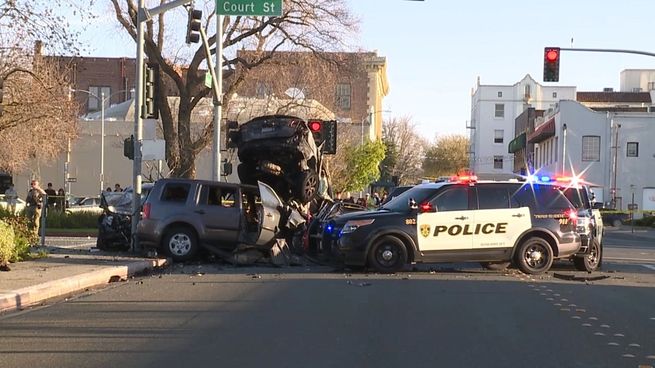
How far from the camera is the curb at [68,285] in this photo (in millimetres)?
10445

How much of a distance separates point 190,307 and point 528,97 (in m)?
89.8

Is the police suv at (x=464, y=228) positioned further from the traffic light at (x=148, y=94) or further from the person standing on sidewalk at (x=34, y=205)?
the person standing on sidewalk at (x=34, y=205)

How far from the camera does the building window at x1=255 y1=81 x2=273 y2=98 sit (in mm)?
31703

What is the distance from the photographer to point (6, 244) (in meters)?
13.4

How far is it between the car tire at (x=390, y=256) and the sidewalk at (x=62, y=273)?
4.47 m

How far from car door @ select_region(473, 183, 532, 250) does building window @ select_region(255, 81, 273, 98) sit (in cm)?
1782

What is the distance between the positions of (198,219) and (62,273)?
3.55 meters

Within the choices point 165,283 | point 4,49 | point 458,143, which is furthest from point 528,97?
point 165,283

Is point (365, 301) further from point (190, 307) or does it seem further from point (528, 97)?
point (528, 97)

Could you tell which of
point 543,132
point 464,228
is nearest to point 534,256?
point 464,228

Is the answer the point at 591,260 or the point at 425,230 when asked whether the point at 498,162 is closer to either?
the point at 591,260

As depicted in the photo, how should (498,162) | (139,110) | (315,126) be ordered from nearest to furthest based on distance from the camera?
(139,110) < (315,126) < (498,162)

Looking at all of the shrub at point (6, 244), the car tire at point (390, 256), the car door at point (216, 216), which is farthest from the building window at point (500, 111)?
the shrub at point (6, 244)

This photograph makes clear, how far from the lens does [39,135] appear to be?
30969 mm
